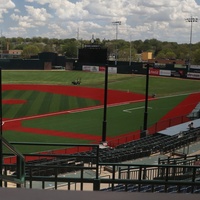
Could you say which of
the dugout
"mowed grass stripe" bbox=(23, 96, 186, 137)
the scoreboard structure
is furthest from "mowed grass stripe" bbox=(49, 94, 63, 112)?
the dugout

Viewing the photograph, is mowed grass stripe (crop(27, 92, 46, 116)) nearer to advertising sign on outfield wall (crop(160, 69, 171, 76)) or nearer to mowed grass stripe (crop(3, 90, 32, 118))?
mowed grass stripe (crop(3, 90, 32, 118))

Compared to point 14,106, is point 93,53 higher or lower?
higher

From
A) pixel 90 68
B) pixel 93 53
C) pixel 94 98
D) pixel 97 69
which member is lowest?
pixel 94 98

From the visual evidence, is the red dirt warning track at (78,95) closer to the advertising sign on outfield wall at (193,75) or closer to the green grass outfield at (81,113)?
the green grass outfield at (81,113)

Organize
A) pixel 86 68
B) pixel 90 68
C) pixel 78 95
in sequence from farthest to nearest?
pixel 86 68
pixel 90 68
pixel 78 95

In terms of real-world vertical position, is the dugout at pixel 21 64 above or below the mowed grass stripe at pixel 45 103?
above

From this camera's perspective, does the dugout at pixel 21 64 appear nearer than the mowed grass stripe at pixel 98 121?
No

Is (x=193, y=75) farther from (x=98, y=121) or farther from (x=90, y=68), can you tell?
(x=98, y=121)

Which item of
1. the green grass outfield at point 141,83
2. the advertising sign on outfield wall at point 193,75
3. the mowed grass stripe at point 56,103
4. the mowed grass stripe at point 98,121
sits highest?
the advertising sign on outfield wall at point 193,75

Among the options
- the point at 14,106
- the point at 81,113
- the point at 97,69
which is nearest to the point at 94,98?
the point at 81,113

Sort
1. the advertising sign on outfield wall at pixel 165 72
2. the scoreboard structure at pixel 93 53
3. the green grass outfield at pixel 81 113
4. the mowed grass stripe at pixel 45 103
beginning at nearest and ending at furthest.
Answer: the green grass outfield at pixel 81 113 → the mowed grass stripe at pixel 45 103 → the scoreboard structure at pixel 93 53 → the advertising sign on outfield wall at pixel 165 72

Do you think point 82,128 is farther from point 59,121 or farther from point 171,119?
point 171,119

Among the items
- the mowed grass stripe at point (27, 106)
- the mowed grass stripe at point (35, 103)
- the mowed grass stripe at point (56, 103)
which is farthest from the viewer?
the mowed grass stripe at point (56, 103)

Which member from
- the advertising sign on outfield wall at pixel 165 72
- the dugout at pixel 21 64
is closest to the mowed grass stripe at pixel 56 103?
the advertising sign on outfield wall at pixel 165 72
